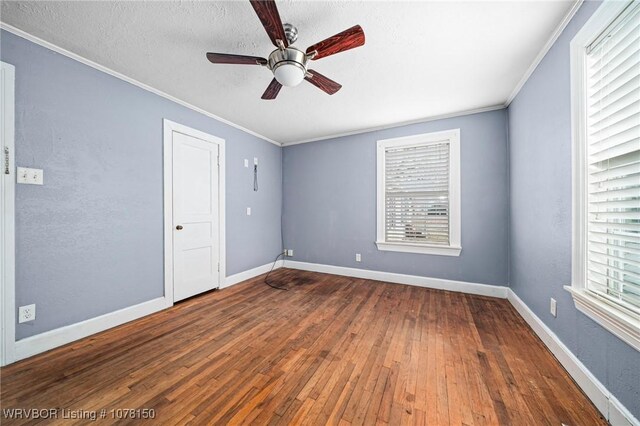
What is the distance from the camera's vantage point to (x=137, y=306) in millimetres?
2400

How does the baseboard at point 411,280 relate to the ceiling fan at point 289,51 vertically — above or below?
below

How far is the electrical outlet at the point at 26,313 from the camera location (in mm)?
1732

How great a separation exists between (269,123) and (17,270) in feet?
9.71

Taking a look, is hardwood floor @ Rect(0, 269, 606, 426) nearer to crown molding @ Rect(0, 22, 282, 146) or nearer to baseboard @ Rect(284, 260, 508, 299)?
baseboard @ Rect(284, 260, 508, 299)

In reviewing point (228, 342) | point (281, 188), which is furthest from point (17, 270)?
point (281, 188)

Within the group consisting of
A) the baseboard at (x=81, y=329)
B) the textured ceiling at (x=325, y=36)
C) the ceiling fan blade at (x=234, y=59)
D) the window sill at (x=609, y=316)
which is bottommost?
the baseboard at (x=81, y=329)

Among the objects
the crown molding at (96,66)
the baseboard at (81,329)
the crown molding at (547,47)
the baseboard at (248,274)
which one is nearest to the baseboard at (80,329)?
the baseboard at (81,329)

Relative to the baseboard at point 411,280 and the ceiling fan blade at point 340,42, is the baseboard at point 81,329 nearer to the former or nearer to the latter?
the baseboard at point 411,280

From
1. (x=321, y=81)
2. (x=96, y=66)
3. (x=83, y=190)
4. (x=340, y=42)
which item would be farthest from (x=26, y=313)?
(x=340, y=42)

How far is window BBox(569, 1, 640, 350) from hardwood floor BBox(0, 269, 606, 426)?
0.65 metres

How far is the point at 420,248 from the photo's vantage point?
3387 millimetres

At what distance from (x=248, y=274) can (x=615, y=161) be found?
3.98 m

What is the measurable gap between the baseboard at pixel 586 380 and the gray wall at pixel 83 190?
3.63 m

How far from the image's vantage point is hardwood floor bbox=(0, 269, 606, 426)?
129 centimetres
